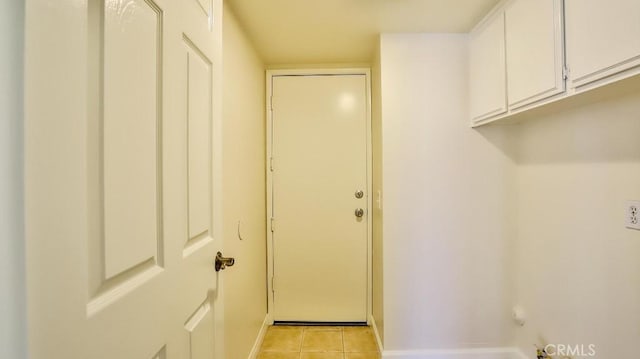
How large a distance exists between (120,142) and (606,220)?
70.9 inches

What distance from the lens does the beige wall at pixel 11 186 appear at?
1.06 feet

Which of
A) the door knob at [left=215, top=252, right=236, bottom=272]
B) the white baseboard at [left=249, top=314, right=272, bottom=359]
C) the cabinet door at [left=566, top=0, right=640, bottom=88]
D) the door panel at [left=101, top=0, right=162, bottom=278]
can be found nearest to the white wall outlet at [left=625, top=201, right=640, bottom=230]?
the cabinet door at [left=566, top=0, right=640, bottom=88]

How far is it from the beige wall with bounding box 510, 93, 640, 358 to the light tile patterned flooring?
102cm

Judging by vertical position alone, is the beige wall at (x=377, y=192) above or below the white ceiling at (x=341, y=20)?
below

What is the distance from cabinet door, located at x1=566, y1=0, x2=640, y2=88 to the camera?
893mm

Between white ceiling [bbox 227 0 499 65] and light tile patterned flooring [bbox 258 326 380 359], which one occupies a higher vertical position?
white ceiling [bbox 227 0 499 65]

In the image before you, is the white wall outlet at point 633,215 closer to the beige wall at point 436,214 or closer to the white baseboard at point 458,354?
the beige wall at point 436,214

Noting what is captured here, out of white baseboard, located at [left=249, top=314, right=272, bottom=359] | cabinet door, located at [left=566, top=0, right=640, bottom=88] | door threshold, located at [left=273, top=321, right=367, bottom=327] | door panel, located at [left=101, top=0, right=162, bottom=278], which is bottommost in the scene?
door threshold, located at [left=273, top=321, right=367, bottom=327]

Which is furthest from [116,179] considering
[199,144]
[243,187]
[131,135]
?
[243,187]

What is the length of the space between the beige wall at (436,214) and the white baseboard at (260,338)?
0.88 m

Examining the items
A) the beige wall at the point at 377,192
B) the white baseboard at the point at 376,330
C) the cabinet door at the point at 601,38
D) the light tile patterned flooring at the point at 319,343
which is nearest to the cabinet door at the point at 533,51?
the cabinet door at the point at 601,38

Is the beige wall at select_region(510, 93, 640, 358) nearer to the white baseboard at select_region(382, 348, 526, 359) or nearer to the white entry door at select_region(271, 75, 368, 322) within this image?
the white baseboard at select_region(382, 348, 526, 359)

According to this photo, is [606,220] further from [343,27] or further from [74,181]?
[74,181]

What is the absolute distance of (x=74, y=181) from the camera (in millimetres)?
414
